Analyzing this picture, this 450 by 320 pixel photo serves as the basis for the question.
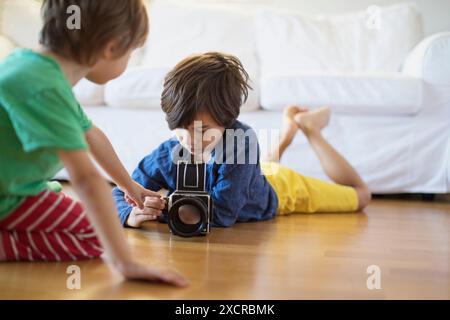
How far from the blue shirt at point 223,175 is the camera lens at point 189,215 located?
0.08m

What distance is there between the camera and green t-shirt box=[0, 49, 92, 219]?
772 mm

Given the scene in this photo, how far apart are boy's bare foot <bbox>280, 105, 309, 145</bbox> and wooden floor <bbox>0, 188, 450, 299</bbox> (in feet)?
1.41

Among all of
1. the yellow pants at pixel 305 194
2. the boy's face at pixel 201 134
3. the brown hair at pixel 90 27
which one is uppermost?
the brown hair at pixel 90 27

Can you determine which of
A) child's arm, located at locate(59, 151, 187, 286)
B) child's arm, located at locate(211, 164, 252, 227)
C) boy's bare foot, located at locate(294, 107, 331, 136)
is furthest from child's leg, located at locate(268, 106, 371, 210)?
child's arm, located at locate(59, 151, 187, 286)

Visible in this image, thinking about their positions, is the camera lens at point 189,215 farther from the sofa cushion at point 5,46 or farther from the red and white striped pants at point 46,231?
the sofa cushion at point 5,46

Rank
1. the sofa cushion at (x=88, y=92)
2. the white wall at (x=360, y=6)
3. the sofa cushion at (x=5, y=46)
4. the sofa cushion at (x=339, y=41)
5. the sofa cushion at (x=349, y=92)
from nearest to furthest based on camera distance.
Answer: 1. the sofa cushion at (x=349, y=92)
2. the sofa cushion at (x=88, y=92)
3. the sofa cushion at (x=5, y=46)
4. the sofa cushion at (x=339, y=41)
5. the white wall at (x=360, y=6)

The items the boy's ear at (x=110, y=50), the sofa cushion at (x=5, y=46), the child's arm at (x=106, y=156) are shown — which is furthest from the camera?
the sofa cushion at (x=5, y=46)

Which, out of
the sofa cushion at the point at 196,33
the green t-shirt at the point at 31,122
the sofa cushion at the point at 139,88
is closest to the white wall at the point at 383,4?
the sofa cushion at the point at 196,33

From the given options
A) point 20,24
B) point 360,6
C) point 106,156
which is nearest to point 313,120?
point 106,156

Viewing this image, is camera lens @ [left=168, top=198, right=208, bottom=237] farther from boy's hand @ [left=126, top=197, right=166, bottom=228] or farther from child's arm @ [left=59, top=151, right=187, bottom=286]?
child's arm @ [left=59, top=151, right=187, bottom=286]

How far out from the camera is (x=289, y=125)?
187 cm

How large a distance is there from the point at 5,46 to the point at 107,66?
1.60 metres

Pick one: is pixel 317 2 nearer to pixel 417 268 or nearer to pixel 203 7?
pixel 203 7

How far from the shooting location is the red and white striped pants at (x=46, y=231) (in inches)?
37.1
